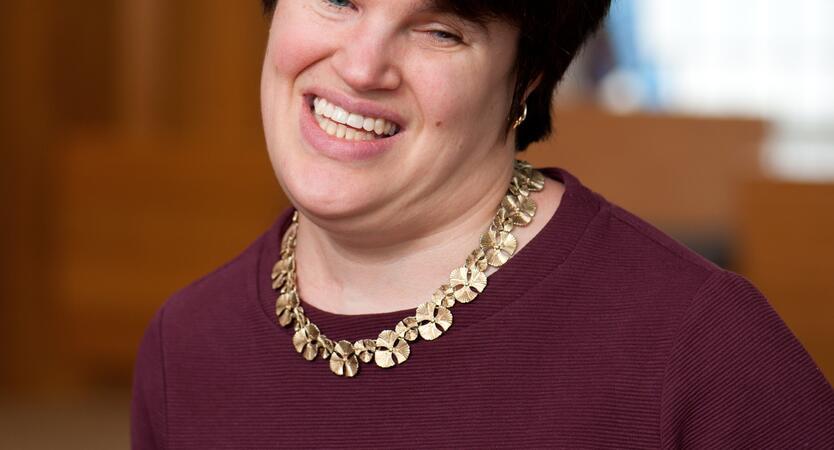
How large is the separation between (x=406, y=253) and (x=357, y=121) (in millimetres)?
166

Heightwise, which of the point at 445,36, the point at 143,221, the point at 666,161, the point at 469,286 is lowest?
the point at 143,221

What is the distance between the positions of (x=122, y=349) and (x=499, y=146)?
3.15 meters

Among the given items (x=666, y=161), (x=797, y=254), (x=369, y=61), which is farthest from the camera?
(x=666, y=161)

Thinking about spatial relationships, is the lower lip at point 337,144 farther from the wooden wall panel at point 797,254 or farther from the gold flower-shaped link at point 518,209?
the wooden wall panel at point 797,254

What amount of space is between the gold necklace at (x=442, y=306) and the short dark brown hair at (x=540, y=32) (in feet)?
0.28

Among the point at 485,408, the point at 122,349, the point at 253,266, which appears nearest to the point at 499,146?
the point at 485,408

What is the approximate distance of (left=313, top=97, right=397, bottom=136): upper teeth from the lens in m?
1.25

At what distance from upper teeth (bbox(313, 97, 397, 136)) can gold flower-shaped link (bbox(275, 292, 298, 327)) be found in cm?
26

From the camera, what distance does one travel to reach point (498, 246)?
134 cm

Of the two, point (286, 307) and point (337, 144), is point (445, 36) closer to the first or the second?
point (337, 144)

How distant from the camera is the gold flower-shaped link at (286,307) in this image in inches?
56.0

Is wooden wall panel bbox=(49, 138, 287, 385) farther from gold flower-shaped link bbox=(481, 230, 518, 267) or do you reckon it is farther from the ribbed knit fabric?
gold flower-shaped link bbox=(481, 230, 518, 267)

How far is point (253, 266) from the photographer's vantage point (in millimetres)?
1542

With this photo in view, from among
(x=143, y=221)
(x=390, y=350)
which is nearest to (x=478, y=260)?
(x=390, y=350)
